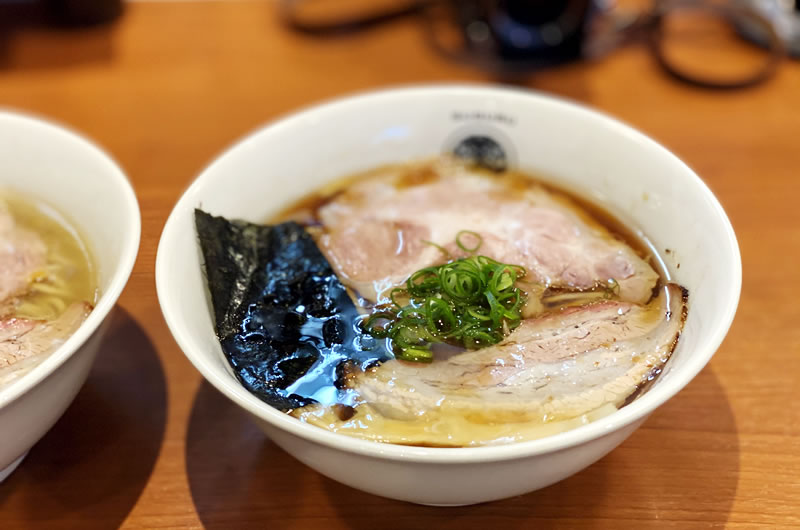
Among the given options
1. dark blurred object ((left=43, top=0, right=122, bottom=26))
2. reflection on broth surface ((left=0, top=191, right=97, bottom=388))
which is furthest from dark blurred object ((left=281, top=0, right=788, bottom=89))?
reflection on broth surface ((left=0, top=191, right=97, bottom=388))

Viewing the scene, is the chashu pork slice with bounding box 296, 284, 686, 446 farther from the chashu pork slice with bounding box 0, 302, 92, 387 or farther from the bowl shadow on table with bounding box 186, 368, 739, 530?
the chashu pork slice with bounding box 0, 302, 92, 387

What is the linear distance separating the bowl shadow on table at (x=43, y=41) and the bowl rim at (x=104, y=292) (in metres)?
1.21

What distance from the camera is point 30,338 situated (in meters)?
1.16

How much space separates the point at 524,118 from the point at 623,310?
1.85 ft

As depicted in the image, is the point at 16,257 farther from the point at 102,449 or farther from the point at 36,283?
the point at 102,449

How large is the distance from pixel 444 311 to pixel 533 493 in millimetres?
352

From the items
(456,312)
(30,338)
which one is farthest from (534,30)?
(30,338)

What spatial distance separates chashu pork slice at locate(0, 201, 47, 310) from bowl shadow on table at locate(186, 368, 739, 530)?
0.44 metres

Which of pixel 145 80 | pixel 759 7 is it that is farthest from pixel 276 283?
pixel 759 7

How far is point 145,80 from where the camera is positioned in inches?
94.7

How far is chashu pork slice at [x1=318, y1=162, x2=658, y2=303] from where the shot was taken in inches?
53.7

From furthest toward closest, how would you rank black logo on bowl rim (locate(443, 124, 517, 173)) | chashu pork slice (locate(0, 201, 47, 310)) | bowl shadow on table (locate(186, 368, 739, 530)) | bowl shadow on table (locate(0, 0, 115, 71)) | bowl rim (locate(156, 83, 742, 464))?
bowl shadow on table (locate(0, 0, 115, 71)) < black logo on bowl rim (locate(443, 124, 517, 173)) < chashu pork slice (locate(0, 201, 47, 310)) < bowl shadow on table (locate(186, 368, 739, 530)) < bowl rim (locate(156, 83, 742, 464))

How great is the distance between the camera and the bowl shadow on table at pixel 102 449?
3.80ft

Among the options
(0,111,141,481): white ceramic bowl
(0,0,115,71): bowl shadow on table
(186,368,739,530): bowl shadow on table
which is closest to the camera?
(0,111,141,481): white ceramic bowl
